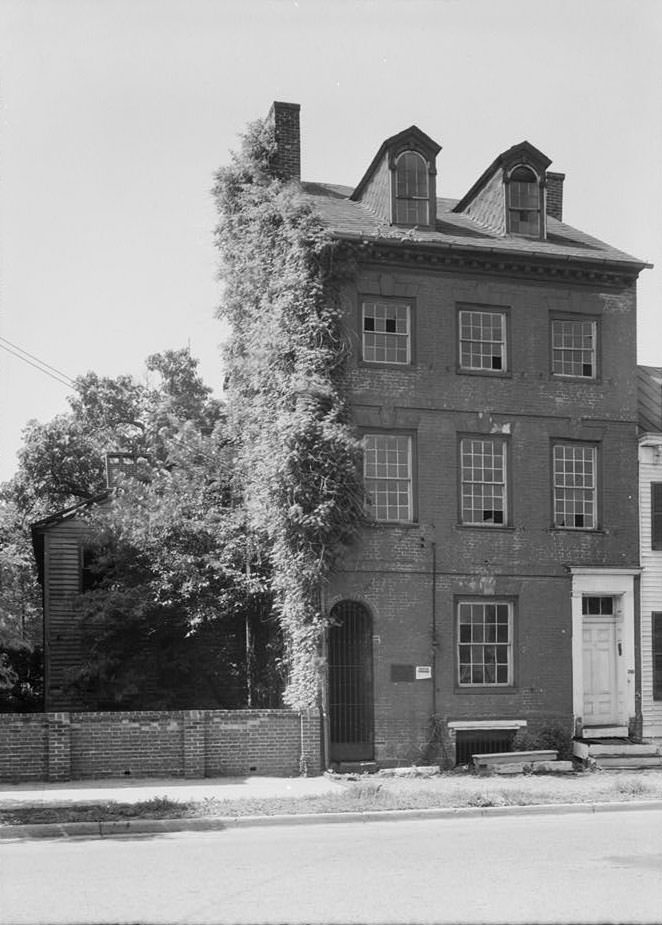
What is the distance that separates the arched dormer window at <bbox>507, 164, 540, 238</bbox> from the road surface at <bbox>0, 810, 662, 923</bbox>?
14.5 m

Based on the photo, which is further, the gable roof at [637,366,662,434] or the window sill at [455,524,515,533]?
the gable roof at [637,366,662,434]

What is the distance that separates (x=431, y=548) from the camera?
23.5m

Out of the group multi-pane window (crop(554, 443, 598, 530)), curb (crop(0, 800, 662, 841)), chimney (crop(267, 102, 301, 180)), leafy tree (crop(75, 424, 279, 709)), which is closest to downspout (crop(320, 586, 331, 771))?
leafy tree (crop(75, 424, 279, 709))

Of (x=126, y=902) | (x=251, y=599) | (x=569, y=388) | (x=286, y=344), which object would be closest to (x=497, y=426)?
(x=569, y=388)

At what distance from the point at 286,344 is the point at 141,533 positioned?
208 inches

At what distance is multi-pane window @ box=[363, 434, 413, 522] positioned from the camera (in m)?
23.5

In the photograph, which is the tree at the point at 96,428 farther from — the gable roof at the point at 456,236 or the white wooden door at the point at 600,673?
the white wooden door at the point at 600,673

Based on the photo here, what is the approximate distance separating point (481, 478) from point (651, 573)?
161 inches

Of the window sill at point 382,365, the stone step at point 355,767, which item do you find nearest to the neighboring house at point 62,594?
the stone step at point 355,767

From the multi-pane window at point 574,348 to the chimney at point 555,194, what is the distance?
481 cm

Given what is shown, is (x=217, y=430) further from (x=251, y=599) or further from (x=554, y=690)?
(x=554, y=690)

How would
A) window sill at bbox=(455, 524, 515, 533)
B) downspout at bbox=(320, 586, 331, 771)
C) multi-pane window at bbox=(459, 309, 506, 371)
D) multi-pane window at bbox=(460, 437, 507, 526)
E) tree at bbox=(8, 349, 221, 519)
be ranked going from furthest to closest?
tree at bbox=(8, 349, 221, 519)
multi-pane window at bbox=(459, 309, 506, 371)
multi-pane window at bbox=(460, 437, 507, 526)
window sill at bbox=(455, 524, 515, 533)
downspout at bbox=(320, 586, 331, 771)

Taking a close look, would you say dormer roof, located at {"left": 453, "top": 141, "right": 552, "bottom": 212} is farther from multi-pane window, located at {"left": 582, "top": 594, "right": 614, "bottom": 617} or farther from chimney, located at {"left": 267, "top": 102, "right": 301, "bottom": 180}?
multi-pane window, located at {"left": 582, "top": 594, "right": 614, "bottom": 617}

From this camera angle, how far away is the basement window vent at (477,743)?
2334 cm
